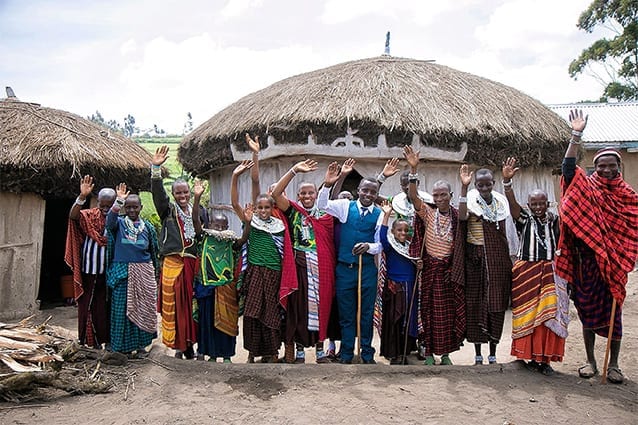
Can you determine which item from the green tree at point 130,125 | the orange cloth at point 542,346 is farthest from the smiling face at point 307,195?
the green tree at point 130,125

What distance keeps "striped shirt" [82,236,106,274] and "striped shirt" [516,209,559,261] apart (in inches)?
134

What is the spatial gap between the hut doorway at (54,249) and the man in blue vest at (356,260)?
21.5 feet

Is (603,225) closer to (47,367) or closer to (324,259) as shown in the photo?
(324,259)

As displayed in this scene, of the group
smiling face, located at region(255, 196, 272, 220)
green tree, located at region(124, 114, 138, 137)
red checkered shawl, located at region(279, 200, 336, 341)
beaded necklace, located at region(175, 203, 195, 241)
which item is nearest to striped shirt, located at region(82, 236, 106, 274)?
beaded necklace, located at region(175, 203, 195, 241)

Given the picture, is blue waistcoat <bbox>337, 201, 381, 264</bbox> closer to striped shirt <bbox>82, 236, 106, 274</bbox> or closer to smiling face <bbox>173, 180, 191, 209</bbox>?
smiling face <bbox>173, 180, 191, 209</bbox>

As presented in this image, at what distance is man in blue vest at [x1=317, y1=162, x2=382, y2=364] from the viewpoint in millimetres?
4551

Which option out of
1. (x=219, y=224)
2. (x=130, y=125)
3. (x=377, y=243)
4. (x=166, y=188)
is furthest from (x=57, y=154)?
(x=130, y=125)

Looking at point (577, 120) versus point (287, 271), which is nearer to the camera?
point (577, 120)

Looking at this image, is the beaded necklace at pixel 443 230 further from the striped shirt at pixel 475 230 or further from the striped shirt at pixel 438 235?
the striped shirt at pixel 475 230

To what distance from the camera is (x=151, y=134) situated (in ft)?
135

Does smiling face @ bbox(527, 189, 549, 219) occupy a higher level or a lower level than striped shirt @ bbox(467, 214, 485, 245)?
higher

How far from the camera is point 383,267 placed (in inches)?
183

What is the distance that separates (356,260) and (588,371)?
1.96 m

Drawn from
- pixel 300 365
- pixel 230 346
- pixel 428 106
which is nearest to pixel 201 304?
pixel 230 346
